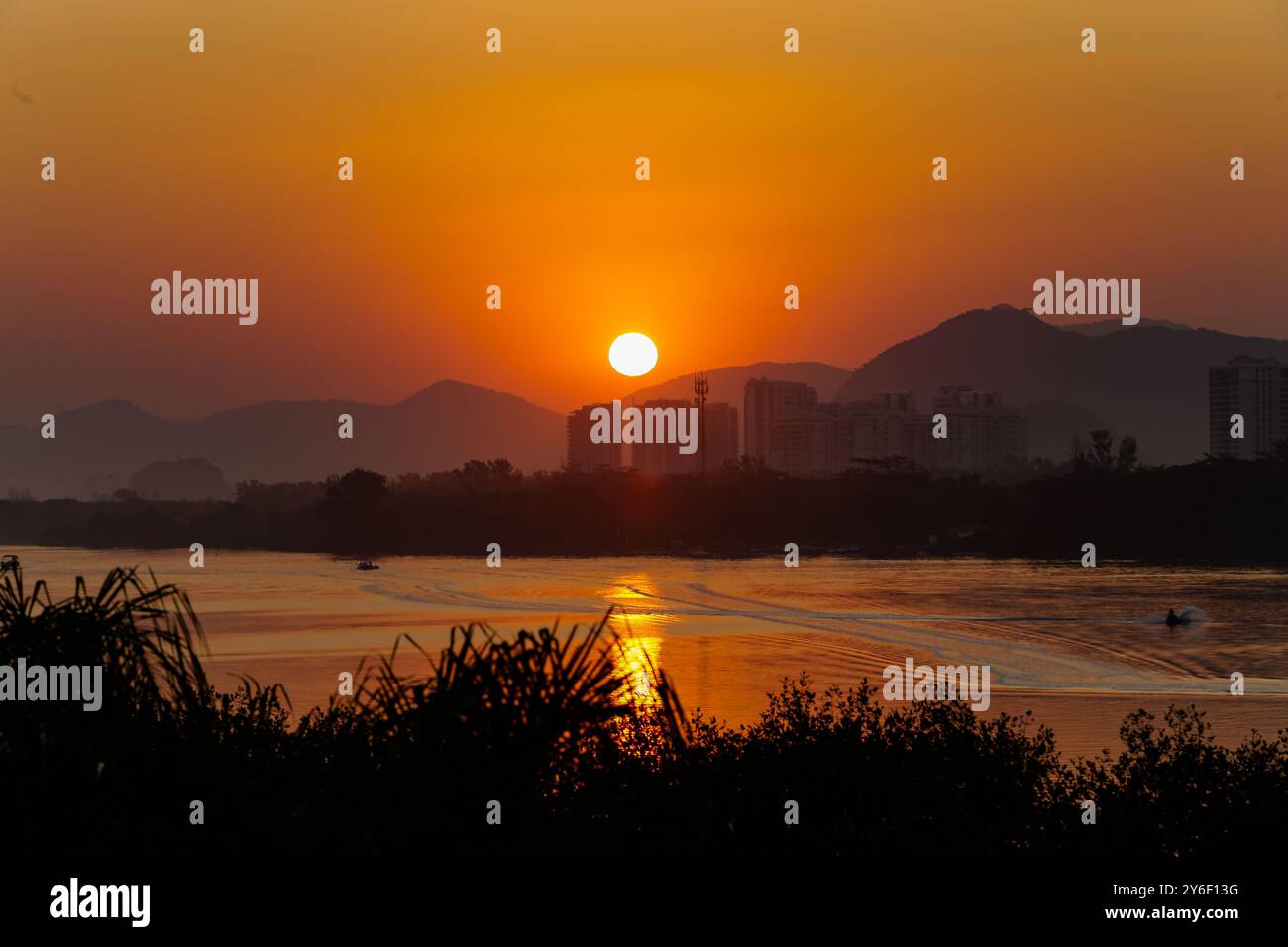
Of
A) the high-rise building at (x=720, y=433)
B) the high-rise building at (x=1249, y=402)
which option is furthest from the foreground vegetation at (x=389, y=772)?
the high-rise building at (x=720, y=433)

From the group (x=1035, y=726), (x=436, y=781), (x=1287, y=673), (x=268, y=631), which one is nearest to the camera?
(x=436, y=781)

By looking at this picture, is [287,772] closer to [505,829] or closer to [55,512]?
[505,829]

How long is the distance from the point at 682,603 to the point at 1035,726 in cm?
3347

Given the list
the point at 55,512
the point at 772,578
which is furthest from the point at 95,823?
the point at 55,512

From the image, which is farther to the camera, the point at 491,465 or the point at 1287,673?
the point at 491,465

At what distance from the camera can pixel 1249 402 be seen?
140m

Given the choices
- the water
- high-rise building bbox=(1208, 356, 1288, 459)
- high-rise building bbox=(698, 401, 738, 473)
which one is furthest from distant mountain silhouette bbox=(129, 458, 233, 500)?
high-rise building bbox=(1208, 356, 1288, 459)

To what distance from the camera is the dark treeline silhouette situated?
97.8 metres

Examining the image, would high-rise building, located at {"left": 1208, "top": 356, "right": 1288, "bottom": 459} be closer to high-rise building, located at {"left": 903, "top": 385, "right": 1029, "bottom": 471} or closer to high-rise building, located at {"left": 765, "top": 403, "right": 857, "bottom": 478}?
high-rise building, located at {"left": 903, "top": 385, "right": 1029, "bottom": 471}

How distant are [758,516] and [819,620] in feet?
182

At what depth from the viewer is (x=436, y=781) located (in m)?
6.94

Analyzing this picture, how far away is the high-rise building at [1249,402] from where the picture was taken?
134 metres

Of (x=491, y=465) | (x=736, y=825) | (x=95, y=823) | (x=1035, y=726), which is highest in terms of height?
(x=491, y=465)

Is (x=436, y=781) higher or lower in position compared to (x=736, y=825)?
higher
